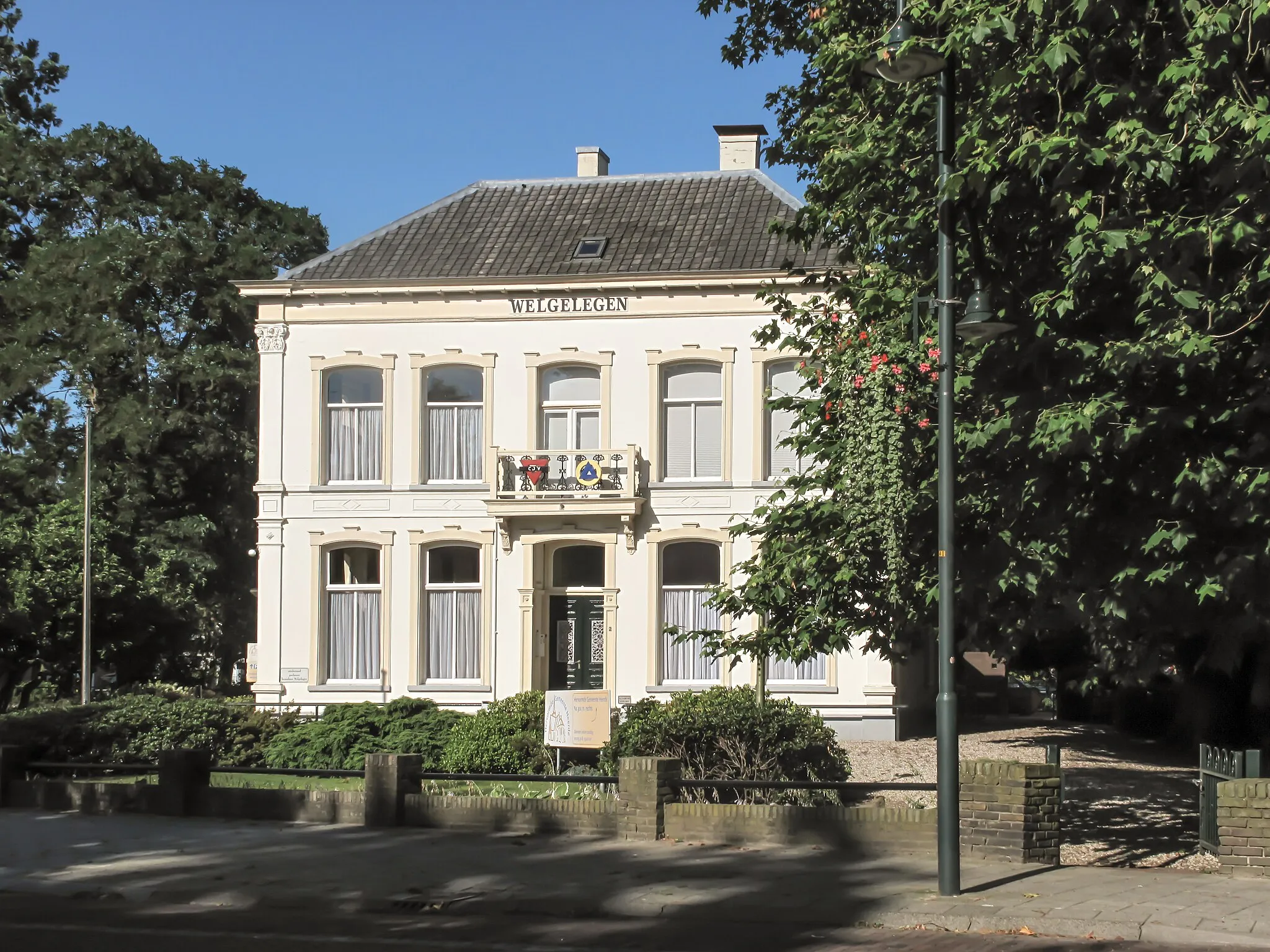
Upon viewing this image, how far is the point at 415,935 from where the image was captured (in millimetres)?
10578

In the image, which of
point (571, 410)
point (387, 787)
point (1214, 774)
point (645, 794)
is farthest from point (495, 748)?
point (571, 410)

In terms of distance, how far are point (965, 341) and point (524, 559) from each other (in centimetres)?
1790

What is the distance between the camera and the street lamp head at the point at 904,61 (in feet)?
35.8

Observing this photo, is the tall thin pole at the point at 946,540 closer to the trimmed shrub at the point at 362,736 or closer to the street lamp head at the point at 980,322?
the street lamp head at the point at 980,322

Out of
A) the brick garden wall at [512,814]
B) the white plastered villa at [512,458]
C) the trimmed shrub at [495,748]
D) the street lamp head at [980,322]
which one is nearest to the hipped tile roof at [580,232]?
the white plastered villa at [512,458]

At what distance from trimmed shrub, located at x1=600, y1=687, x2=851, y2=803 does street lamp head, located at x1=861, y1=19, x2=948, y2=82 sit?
793cm

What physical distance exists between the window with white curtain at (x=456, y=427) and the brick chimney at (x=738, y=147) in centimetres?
769

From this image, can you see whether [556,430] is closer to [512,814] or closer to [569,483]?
[569,483]

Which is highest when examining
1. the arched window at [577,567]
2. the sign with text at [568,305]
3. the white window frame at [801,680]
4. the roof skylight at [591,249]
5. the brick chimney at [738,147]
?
the brick chimney at [738,147]

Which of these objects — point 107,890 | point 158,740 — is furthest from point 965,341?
point 158,740

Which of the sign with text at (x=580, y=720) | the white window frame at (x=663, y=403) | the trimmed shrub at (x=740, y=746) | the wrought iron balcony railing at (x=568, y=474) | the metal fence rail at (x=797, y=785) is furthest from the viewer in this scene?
the white window frame at (x=663, y=403)

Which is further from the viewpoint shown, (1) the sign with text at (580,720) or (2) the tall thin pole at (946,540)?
(1) the sign with text at (580,720)

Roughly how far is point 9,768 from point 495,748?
6.17 m

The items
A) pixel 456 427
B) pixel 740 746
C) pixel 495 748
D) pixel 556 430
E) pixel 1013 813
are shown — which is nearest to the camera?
pixel 1013 813
